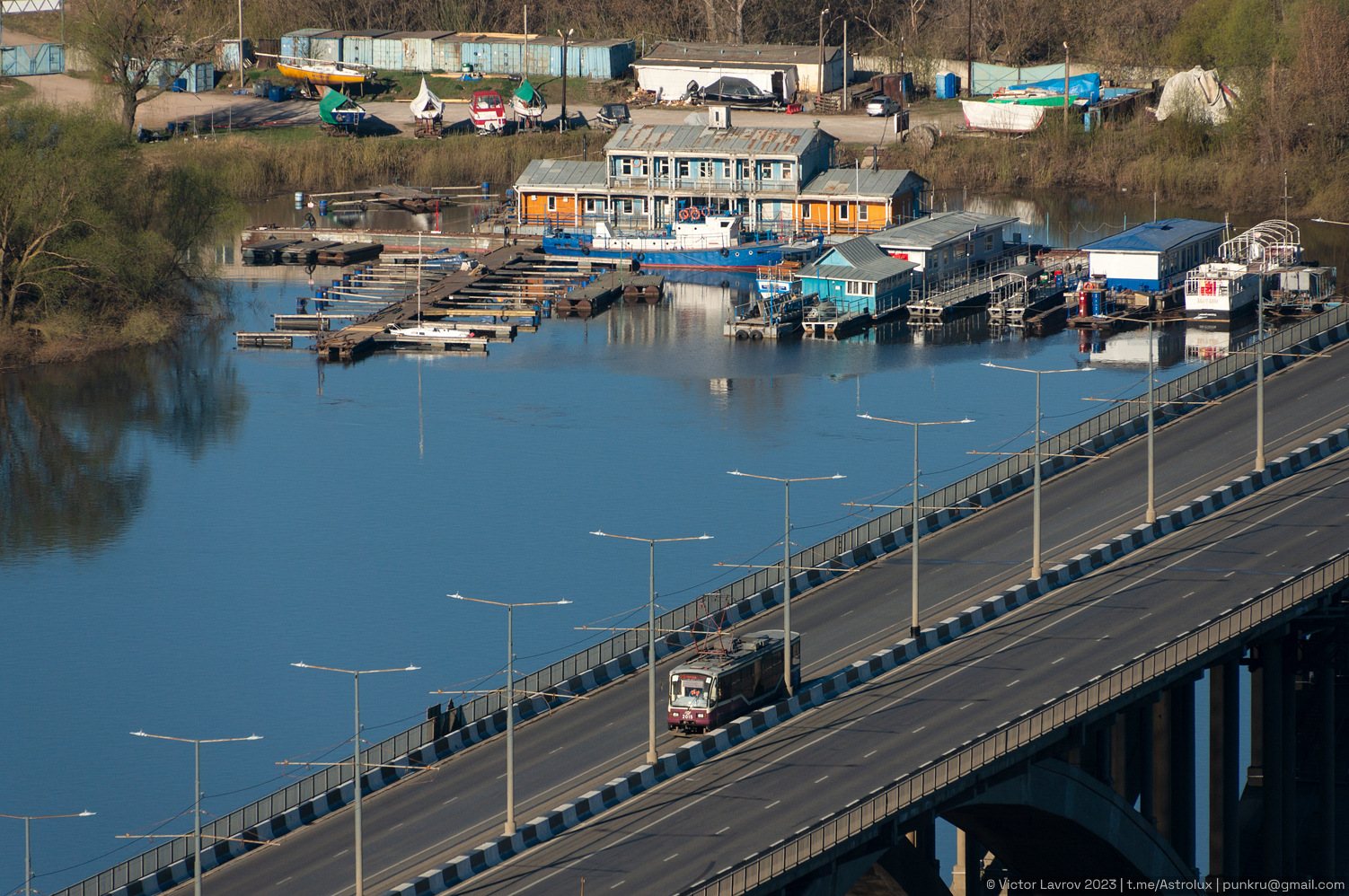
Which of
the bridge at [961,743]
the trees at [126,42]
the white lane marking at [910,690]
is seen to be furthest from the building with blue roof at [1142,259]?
the trees at [126,42]

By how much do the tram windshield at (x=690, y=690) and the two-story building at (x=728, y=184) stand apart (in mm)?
108628

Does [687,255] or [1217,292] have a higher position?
[687,255]

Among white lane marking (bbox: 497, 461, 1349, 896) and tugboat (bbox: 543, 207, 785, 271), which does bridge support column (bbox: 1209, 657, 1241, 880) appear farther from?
tugboat (bbox: 543, 207, 785, 271)

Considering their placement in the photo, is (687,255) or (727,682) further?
(687,255)

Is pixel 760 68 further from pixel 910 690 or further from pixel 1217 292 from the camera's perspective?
pixel 910 690

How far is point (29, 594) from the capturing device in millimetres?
89062

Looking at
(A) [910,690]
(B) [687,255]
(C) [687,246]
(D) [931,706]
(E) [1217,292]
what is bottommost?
(D) [931,706]

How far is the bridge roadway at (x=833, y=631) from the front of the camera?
174 ft

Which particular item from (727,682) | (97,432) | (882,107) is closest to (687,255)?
(882,107)

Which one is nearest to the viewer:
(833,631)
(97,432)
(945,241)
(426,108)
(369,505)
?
(833,631)

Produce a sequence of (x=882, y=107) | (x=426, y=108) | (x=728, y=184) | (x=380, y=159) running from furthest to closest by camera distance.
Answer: (x=426, y=108), (x=882, y=107), (x=380, y=159), (x=728, y=184)

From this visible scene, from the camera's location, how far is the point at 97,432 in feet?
386

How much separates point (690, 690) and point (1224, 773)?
18.1 meters

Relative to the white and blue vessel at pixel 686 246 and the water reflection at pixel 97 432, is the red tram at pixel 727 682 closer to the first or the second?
the water reflection at pixel 97 432
